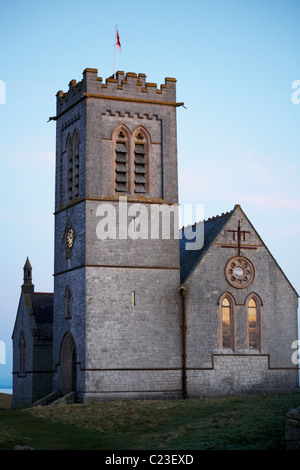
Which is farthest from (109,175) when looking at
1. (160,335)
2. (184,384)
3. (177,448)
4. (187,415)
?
(177,448)

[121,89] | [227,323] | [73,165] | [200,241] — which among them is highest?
[121,89]

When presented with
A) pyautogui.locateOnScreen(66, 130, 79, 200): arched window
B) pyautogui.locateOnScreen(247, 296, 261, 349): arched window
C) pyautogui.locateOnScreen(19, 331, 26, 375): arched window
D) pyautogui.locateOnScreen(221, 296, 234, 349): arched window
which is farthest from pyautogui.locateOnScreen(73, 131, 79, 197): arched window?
pyautogui.locateOnScreen(19, 331, 26, 375): arched window

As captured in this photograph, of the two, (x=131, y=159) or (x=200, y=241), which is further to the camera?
(x=200, y=241)

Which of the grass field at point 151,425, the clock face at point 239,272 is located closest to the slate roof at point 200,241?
the clock face at point 239,272

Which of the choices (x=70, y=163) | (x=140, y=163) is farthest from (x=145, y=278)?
(x=70, y=163)

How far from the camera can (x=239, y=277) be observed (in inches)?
1602

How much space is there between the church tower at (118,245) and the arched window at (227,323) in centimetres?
253

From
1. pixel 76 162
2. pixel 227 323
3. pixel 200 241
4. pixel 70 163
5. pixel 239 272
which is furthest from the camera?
pixel 200 241

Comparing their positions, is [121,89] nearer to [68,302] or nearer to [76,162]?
[76,162]

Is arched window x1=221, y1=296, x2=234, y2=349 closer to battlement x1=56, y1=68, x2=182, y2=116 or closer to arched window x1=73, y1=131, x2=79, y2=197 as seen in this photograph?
arched window x1=73, y1=131, x2=79, y2=197

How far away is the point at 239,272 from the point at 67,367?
10290 mm

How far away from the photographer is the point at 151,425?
2877 centimetres

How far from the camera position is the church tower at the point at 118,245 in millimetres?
37875

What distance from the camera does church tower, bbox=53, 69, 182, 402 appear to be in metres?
37.9
